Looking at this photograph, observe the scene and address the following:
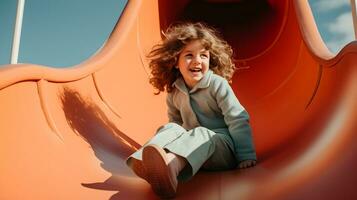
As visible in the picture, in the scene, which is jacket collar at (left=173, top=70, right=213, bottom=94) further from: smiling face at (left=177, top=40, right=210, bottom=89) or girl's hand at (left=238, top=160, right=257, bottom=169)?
girl's hand at (left=238, top=160, right=257, bottom=169)

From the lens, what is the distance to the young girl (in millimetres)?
968

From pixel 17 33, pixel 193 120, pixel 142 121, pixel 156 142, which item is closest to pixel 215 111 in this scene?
pixel 193 120

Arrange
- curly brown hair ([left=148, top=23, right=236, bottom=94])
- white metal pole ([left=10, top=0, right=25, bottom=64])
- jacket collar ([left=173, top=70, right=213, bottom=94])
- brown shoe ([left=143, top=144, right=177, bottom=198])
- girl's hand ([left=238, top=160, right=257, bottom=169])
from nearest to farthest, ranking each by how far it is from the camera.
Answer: brown shoe ([left=143, top=144, right=177, bottom=198]), girl's hand ([left=238, top=160, right=257, bottom=169]), jacket collar ([left=173, top=70, right=213, bottom=94]), curly brown hair ([left=148, top=23, right=236, bottom=94]), white metal pole ([left=10, top=0, right=25, bottom=64])

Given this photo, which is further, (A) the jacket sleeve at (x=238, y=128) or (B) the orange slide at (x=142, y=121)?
(A) the jacket sleeve at (x=238, y=128)

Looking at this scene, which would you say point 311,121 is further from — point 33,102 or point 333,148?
point 33,102

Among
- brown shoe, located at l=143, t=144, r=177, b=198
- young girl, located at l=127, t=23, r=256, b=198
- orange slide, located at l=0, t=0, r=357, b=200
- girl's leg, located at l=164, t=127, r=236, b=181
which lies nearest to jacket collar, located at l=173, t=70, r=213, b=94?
young girl, located at l=127, t=23, r=256, b=198

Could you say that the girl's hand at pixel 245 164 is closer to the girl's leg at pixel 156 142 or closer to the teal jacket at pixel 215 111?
the teal jacket at pixel 215 111

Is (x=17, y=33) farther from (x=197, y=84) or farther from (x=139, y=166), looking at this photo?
(x=139, y=166)

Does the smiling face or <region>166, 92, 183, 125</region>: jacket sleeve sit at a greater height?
the smiling face

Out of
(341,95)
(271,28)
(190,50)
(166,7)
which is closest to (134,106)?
(190,50)

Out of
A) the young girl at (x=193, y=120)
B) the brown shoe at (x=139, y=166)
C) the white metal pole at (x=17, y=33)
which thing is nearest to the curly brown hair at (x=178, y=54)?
the young girl at (x=193, y=120)

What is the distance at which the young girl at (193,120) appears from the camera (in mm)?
968

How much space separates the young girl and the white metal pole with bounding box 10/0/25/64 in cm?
177

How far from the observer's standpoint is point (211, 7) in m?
3.06
